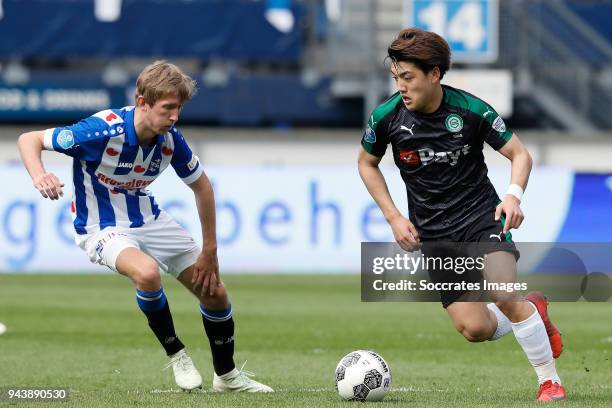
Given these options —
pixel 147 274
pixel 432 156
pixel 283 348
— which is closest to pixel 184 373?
pixel 147 274

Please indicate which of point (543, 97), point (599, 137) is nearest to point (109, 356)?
point (599, 137)

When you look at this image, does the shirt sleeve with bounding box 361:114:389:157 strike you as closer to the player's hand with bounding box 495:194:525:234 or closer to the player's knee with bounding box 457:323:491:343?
the player's hand with bounding box 495:194:525:234

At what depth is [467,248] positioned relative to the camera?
714cm

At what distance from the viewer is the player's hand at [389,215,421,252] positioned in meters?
6.91

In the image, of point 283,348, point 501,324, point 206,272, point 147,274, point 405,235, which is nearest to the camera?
point 405,235

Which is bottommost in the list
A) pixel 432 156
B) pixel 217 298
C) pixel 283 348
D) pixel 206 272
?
pixel 283 348

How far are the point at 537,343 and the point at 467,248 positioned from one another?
0.63 m

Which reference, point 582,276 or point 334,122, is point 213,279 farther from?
point 334,122

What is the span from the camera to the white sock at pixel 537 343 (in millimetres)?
7027

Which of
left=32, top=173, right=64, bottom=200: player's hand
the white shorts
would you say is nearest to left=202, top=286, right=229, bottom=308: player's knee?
the white shorts

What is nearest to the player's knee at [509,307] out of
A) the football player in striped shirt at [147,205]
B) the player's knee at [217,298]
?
the football player in striped shirt at [147,205]

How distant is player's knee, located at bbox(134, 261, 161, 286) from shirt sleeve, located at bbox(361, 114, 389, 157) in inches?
53.1

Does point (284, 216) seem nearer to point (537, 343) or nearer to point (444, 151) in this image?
point (444, 151)

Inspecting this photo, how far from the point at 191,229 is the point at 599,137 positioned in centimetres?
920
